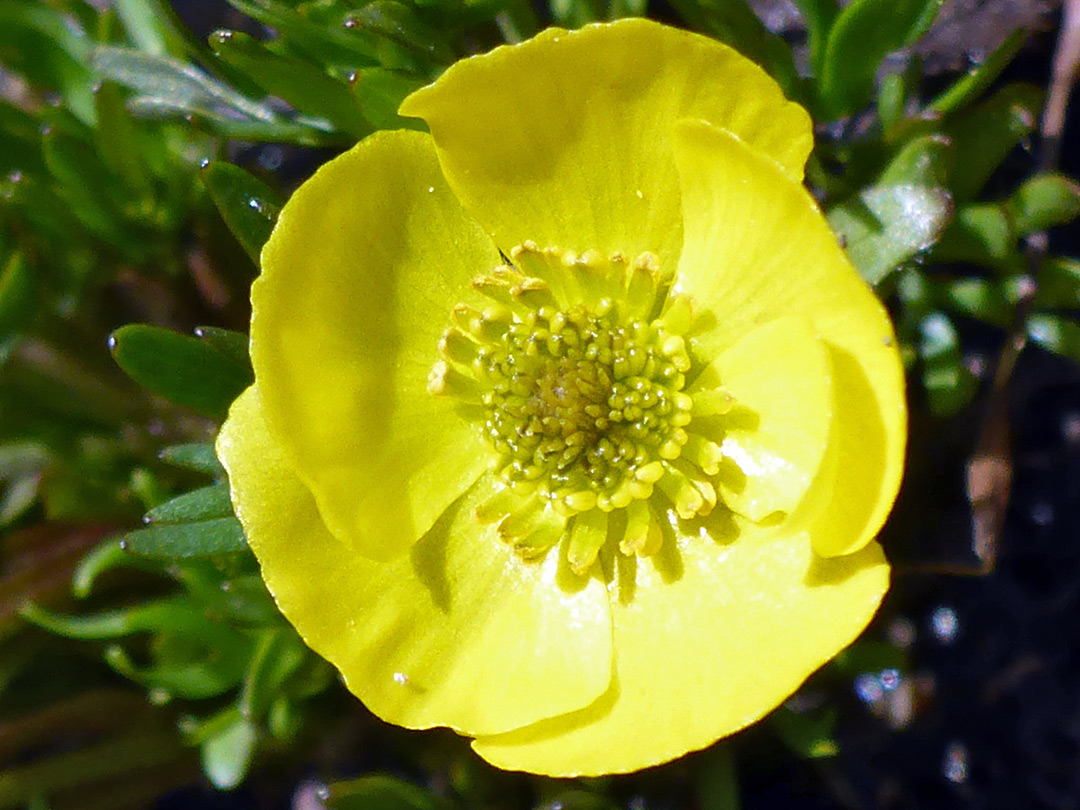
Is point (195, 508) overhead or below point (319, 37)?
below

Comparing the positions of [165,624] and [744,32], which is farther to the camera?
[165,624]

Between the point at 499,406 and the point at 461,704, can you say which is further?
the point at 499,406

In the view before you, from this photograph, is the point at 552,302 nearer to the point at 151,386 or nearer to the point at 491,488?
the point at 491,488

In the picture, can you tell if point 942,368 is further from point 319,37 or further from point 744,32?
point 319,37

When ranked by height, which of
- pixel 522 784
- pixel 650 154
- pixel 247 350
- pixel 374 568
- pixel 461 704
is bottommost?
pixel 522 784

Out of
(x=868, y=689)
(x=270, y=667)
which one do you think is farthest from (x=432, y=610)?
(x=868, y=689)

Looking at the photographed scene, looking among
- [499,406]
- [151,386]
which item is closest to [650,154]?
[499,406]

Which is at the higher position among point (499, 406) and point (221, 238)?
point (499, 406)

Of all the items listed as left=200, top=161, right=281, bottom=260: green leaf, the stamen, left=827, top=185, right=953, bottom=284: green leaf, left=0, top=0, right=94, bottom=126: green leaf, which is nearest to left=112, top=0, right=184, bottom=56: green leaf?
left=0, top=0, right=94, bottom=126: green leaf
